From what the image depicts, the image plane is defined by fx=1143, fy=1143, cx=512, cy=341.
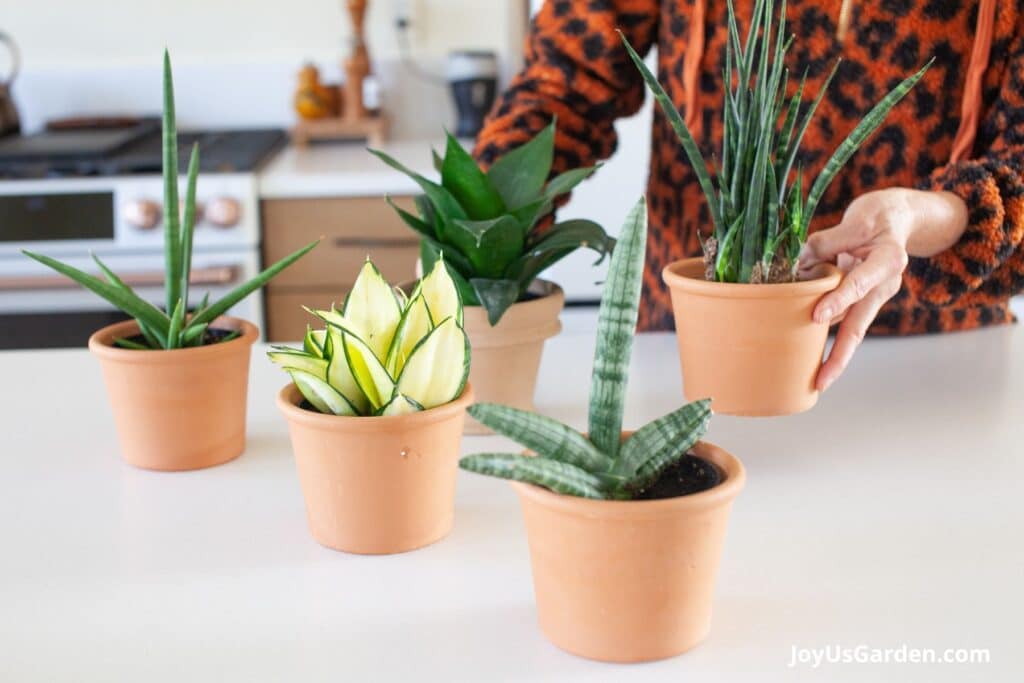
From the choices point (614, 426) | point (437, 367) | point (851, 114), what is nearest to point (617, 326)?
point (614, 426)

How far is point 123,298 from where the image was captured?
96 cm

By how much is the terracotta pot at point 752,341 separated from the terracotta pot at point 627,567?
0.24 metres

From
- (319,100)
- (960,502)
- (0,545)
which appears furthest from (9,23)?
(960,502)

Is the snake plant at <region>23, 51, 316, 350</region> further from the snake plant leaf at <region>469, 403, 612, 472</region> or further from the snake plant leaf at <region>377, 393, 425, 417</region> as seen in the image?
the snake plant leaf at <region>469, 403, 612, 472</region>

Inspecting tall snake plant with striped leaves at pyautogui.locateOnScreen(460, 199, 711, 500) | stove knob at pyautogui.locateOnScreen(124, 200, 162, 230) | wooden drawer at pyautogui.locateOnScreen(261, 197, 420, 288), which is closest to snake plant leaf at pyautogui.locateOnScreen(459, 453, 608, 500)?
tall snake plant with striped leaves at pyautogui.locateOnScreen(460, 199, 711, 500)

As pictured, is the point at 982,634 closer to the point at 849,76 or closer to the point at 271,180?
the point at 849,76

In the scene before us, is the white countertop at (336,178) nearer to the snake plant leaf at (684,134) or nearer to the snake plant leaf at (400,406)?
the snake plant leaf at (684,134)

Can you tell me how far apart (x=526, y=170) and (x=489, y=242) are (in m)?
0.12

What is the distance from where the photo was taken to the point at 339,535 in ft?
2.70

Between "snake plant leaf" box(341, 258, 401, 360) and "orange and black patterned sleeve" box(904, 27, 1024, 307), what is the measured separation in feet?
2.12

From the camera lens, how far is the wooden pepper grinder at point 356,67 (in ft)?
9.86

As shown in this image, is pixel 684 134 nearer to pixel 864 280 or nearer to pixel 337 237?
pixel 864 280

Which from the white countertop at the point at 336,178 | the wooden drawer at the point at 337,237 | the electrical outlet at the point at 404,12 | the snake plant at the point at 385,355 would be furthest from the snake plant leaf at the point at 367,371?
the electrical outlet at the point at 404,12

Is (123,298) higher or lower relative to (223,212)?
higher
